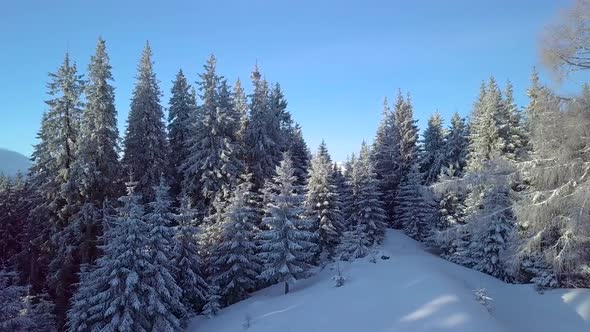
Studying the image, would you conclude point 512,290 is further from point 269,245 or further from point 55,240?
point 55,240

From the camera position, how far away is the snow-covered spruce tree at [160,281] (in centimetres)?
1856

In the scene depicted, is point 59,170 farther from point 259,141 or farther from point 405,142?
point 405,142

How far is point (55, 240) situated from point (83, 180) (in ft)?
12.7

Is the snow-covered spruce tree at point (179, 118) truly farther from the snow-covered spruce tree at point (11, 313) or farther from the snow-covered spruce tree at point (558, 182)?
the snow-covered spruce tree at point (558, 182)

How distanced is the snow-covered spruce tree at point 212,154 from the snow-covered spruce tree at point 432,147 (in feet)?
80.7

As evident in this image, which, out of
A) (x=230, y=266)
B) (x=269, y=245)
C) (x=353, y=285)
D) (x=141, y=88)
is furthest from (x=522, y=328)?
(x=141, y=88)

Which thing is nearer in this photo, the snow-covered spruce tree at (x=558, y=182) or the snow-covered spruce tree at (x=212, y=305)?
the snow-covered spruce tree at (x=558, y=182)

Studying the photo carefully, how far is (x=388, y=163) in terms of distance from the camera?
49.1 m

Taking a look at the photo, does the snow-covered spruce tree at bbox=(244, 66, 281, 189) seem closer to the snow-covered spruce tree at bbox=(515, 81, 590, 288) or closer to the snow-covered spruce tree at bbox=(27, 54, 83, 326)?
the snow-covered spruce tree at bbox=(27, 54, 83, 326)

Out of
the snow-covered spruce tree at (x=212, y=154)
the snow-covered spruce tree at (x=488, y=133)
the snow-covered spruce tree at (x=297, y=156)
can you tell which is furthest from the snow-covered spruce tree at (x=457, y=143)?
the snow-covered spruce tree at (x=212, y=154)

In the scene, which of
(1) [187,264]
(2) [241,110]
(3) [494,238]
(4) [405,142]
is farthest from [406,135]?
(1) [187,264]

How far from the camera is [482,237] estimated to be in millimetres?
26453

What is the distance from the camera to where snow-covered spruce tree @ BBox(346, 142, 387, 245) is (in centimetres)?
3562

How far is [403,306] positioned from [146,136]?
71.8 feet
